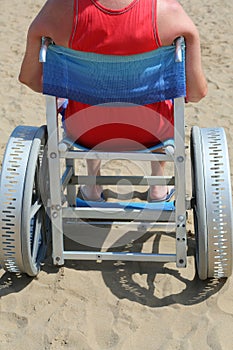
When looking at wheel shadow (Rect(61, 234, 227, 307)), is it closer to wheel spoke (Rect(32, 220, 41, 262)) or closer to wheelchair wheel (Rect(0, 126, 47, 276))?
wheel spoke (Rect(32, 220, 41, 262))

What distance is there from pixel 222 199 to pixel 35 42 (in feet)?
3.55

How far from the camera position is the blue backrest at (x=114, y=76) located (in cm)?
250

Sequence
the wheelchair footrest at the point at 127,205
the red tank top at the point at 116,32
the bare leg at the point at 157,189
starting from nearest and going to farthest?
the red tank top at the point at 116,32
the wheelchair footrest at the point at 127,205
the bare leg at the point at 157,189

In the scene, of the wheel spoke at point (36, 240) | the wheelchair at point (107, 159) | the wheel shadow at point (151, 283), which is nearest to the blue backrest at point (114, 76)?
the wheelchair at point (107, 159)

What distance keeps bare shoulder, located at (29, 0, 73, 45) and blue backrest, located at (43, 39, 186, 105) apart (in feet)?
0.22

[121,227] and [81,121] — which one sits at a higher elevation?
[81,121]

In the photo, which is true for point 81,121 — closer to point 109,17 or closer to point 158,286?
point 109,17

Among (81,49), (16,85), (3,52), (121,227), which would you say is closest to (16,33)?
(3,52)

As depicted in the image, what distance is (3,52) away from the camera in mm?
6215

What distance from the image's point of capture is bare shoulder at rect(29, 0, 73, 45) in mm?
2427

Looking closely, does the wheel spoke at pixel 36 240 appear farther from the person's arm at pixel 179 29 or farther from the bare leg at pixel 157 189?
the person's arm at pixel 179 29

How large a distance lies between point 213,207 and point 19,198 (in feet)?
2.88

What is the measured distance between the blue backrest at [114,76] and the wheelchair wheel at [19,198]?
1.04 ft

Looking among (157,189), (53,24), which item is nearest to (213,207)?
(157,189)
